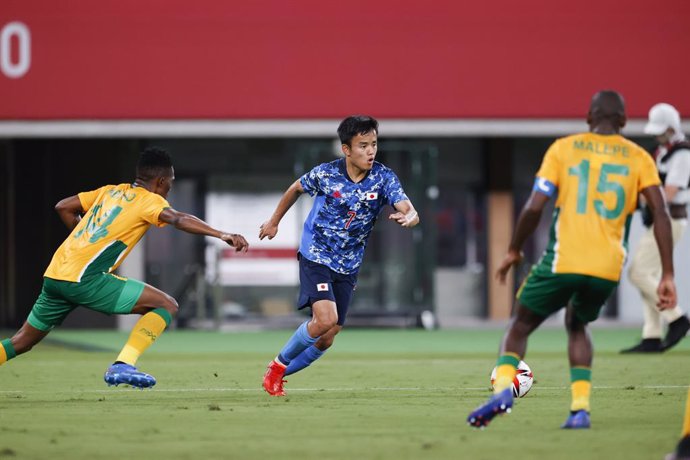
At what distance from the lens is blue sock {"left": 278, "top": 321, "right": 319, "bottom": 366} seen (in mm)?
9792

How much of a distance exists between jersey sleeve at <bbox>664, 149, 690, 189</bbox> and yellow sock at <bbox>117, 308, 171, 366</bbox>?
6.27 m

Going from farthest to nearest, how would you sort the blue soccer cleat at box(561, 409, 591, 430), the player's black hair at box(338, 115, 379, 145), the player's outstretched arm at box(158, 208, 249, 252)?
the player's black hair at box(338, 115, 379, 145) < the player's outstretched arm at box(158, 208, 249, 252) < the blue soccer cleat at box(561, 409, 591, 430)

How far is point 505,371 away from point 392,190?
2560 millimetres

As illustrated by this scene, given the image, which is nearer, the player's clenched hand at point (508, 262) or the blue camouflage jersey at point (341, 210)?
the player's clenched hand at point (508, 262)

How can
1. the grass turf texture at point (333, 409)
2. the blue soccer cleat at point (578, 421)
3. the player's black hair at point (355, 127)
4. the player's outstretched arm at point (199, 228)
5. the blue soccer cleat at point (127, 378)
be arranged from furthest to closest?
the player's black hair at point (355, 127), the blue soccer cleat at point (127, 378), the player's outstretched arm at point (199, 228), the blue soccer cleat at point (578, 421), the grass turf texture at point (333, 409)

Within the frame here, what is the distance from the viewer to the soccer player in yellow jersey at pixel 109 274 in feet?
31.7

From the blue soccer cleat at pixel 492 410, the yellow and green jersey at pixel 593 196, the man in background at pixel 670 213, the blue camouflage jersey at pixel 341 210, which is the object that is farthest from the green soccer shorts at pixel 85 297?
the man in background at pixel 670 213

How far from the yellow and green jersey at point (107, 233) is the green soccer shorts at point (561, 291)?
3.19 m

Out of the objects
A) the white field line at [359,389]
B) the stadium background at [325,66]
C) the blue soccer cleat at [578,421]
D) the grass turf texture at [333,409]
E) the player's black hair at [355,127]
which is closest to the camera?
the grass turf texture at [333,409]

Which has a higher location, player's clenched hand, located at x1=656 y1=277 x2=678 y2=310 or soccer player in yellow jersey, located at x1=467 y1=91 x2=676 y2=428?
soccer player in yellow jersey, located at x1=467 y1=91 x2=676 y2=428

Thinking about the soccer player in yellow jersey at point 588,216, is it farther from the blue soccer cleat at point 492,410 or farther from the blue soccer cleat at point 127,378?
the blue soccer cleat at point 127,378

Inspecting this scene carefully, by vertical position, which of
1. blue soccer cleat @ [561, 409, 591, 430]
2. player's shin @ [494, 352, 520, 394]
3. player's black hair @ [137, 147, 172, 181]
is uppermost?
player's black hair @ [137, 147, 172, 181]

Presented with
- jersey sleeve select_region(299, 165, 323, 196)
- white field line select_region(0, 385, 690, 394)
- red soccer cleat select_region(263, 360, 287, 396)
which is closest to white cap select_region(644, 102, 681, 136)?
white field line select_region(0, 385, 690, 394)

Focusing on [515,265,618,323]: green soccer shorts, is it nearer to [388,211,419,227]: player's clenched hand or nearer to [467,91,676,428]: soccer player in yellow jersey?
[467,91,676,428]: soccer player in yellow jersey
